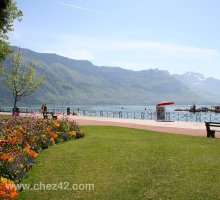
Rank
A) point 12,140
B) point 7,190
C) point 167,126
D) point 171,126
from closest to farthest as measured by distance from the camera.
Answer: point 7,190, point 12,140, point 171,126, point 167,126

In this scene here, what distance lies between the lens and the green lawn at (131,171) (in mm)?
10109

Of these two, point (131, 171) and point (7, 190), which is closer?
point (7, 190)

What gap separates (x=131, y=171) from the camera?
39.2 ft

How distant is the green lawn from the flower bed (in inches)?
17.3

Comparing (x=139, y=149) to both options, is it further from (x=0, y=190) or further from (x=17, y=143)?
(x=0, y=190)

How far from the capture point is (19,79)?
53094 mm

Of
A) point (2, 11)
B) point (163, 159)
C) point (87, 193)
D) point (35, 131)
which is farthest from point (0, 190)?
point (2, 11)

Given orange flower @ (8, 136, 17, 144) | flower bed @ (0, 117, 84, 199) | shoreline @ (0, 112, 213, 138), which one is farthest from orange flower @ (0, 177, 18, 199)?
shoreline @ (0, 112, 213, 138)

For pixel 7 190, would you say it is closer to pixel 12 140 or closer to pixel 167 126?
pixel 12 140

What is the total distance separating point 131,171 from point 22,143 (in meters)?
5.18

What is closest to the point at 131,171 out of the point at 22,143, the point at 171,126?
the point at 22,143

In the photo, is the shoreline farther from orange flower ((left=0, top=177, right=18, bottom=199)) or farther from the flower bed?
orange flower ((left=0, top=177, right=18, bottom=199))

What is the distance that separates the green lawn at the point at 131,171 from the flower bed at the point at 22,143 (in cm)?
44

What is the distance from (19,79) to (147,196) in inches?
1819
